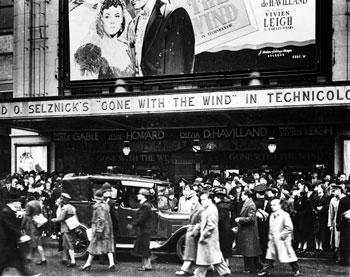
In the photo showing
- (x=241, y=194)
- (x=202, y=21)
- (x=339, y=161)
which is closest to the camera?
(x=241, y=194)

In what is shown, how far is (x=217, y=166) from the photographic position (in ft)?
73.4

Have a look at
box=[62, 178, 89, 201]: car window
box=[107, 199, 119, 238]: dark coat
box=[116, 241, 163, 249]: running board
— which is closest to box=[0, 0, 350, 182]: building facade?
box=[62, 178, 89, 201]: car window

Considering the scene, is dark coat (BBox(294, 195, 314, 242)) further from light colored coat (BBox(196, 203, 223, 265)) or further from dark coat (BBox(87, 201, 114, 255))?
dark coat (BBox(87, 201, 114, 255))

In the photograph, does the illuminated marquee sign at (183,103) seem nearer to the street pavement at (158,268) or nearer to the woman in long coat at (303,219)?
the woman in long coat at (303,219)

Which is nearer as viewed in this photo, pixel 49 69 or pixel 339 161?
pixel 339 161

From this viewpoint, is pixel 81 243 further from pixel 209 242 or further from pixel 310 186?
pixel 310 186

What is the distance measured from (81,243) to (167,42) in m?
11.2

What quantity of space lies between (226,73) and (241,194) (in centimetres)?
773

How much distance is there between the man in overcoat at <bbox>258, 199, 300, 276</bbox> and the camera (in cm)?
1076

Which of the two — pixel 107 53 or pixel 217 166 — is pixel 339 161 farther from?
pixel 107 53

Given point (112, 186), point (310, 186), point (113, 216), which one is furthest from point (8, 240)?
point (310, 186)

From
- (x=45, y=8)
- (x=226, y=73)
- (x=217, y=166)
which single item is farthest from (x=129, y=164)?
(x=45, y=8)

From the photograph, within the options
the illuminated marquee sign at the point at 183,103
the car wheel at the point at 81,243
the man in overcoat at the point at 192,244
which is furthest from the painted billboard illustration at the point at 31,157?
the man in overcoat at the point at 192,244

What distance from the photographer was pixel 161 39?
21.8 metres
